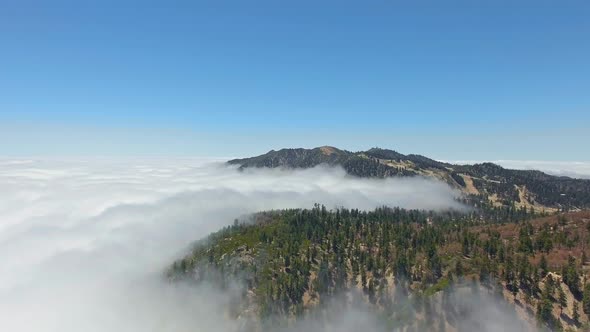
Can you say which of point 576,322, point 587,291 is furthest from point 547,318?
point 587,291

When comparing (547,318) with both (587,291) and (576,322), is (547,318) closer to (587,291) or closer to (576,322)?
(576,322)

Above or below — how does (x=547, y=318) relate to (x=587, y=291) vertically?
below

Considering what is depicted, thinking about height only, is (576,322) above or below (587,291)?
below
